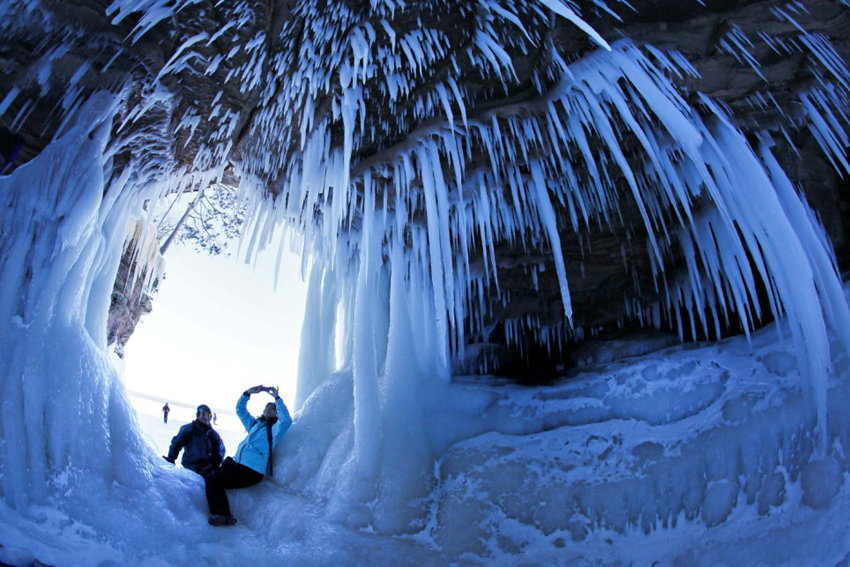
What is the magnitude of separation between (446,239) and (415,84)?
1.06 meters

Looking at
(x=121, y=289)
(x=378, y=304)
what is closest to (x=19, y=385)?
(x=378, y=304)

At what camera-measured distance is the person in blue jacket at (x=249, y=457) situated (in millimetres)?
3842

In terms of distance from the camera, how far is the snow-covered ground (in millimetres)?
3369

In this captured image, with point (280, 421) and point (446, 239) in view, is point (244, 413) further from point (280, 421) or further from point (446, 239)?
point (446, 239)

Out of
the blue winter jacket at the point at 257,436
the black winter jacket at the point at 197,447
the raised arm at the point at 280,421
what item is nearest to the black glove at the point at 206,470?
the black winter jacket at the point at 197,447

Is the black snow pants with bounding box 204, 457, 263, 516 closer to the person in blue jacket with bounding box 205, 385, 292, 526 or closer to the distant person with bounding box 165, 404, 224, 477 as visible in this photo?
the person in blue jacket with bounding box 205, 385, 292, 526

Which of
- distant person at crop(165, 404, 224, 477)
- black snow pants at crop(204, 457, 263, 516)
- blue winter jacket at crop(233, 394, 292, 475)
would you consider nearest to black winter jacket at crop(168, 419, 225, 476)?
distant person at crop(165, 404, 224, 477)

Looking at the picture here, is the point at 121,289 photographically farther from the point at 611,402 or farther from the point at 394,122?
the point at 611,402

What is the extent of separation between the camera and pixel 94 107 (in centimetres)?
371

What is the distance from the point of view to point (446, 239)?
3.99 meters

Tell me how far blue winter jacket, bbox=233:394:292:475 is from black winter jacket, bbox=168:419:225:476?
1.30 ft

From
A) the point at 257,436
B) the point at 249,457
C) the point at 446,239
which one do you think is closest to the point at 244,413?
the point at 257,436

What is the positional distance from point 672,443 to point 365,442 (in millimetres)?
2191

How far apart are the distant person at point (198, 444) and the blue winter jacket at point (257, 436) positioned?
1.27ft
